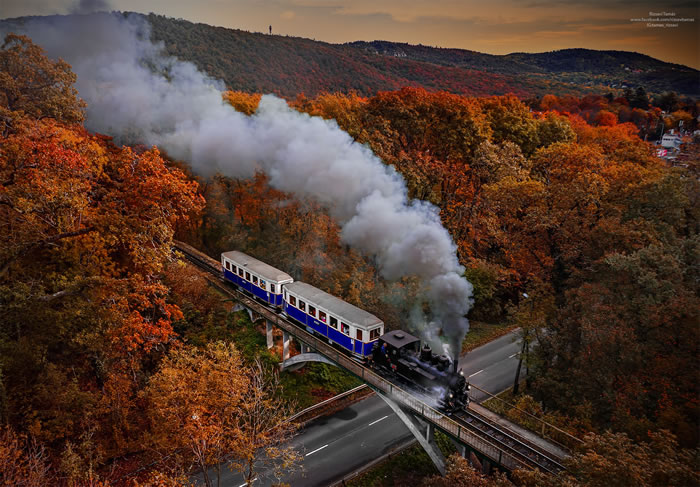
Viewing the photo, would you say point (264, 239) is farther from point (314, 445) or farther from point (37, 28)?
point (37, 28)

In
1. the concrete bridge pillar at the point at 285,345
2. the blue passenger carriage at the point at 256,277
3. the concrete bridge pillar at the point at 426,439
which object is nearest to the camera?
the concrete bridge pillar at the point at 426,439

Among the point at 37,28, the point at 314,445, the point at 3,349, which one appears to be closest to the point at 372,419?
the point at 314,445

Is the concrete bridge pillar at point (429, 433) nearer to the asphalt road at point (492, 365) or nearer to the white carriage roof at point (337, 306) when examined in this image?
the white carriage roof at point (337, 306)

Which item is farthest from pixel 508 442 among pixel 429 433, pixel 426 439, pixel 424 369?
pixel 424 369

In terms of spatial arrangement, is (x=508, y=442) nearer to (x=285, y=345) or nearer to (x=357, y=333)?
(x=357, y=333)

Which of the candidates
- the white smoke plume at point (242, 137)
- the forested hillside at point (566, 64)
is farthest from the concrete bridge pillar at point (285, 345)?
the forested hillside at point (566, 64)

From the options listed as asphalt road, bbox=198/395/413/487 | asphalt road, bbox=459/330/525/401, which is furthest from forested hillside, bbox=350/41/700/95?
asphalt road, bbox=198/395/413/487

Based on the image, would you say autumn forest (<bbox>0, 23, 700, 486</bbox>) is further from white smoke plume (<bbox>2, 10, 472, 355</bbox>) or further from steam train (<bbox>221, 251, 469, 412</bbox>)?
steam train (<bbox>221, 251, 469, 412</bbox>)

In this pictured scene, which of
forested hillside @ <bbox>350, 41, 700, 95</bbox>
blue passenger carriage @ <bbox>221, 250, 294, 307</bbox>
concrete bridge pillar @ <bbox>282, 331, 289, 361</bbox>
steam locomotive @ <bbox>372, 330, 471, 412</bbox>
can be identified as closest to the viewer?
steam locomotive @ <bbox>372, 330, 471, 412</bbox>
